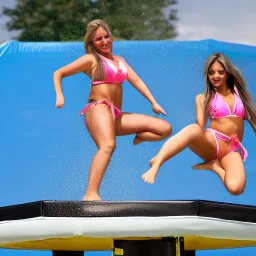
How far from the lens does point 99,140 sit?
3.76 meters

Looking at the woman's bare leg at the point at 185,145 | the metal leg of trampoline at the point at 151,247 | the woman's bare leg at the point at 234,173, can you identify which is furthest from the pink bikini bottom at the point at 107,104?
the metal leg of trampoline at the point at 151,247

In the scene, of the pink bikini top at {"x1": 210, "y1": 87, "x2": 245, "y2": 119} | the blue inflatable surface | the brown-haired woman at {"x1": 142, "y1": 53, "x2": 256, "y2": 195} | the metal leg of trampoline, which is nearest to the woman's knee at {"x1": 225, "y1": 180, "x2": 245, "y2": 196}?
the brown-haired woman at {"x1": 142, "y1": 53, "x2": 256, "y2": 195}

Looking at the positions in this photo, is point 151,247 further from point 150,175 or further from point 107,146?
point 107,146

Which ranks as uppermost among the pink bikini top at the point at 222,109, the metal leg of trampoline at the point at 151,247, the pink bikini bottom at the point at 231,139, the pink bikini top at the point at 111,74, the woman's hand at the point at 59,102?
the pink bikini top at the point at 111,74

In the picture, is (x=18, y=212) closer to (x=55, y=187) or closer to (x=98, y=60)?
(x=98, y=60)

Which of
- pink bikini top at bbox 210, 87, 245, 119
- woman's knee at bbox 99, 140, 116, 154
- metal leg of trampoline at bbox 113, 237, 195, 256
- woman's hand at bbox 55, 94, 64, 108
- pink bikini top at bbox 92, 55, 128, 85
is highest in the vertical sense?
pink bikini top at bbox 92, 55, 128, 85

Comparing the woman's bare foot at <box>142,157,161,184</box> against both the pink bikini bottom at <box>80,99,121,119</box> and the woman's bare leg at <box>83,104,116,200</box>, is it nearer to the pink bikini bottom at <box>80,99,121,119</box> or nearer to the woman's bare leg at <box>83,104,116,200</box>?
the woman's bare leg at <box>83,104,116,200</box>

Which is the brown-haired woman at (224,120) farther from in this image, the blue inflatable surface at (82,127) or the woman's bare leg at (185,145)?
the blue inflatable surface at (82,127)

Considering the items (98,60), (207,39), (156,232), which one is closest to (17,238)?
(156,232)

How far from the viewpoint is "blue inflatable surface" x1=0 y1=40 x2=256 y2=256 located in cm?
467

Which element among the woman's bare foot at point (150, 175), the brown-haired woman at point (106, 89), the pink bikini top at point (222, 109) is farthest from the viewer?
the pink bikini top at point (222, 109)

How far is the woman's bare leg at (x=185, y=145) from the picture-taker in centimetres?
363

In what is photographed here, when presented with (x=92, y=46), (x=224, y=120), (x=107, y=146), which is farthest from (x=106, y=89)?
(x=224, y=120)

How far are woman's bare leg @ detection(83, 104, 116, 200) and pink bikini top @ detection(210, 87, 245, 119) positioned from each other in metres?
0.52
